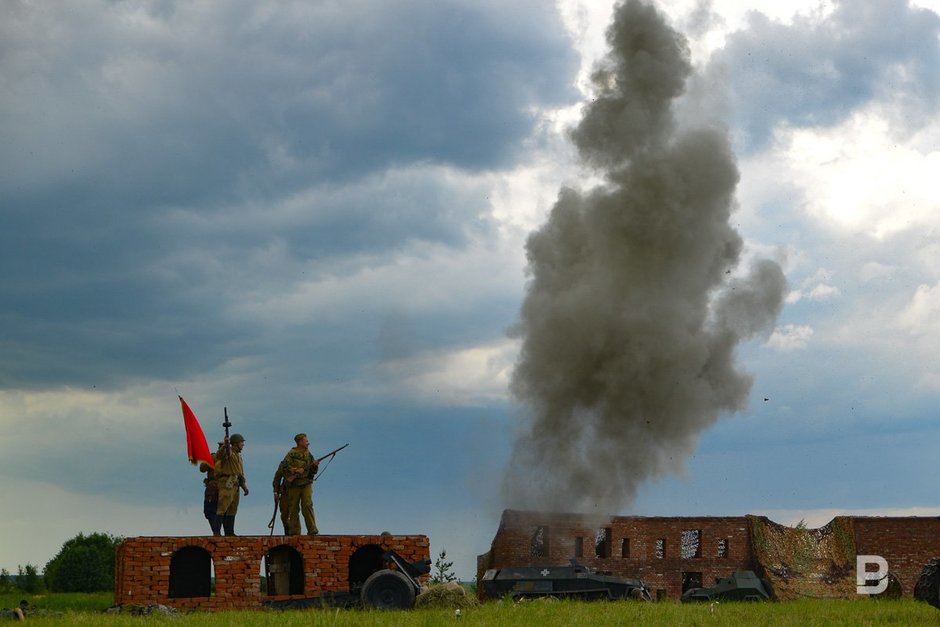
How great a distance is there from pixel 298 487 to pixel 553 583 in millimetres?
6636

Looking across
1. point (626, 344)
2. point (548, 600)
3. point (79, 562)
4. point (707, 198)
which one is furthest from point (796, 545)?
point (79, 562)

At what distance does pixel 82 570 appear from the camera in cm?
5303

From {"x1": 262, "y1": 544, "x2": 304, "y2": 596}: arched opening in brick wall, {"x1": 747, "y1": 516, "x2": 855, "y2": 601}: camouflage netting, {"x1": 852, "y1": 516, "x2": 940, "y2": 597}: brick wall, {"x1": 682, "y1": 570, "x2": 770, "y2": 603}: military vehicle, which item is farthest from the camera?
{"x1": 852, "y1": 516, "x2": 940, "y2": 597}: brick wall

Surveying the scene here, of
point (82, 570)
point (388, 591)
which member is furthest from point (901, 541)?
point (82, 570)

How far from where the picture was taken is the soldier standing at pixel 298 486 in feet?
66.2

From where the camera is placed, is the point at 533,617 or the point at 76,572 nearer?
the point at 533,617

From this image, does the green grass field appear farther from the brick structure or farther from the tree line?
the tree line

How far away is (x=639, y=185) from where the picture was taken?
33969mm

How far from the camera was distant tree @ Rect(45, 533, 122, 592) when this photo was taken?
5216cm

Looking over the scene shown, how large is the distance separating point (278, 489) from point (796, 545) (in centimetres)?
1752

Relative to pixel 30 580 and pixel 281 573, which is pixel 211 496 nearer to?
pixel 281 573

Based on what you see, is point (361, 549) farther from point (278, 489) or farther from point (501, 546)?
point (501, 546)

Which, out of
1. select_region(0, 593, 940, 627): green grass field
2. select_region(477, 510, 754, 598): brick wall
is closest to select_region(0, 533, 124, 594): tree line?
select_region(477, 510, 754, 598): brick wall

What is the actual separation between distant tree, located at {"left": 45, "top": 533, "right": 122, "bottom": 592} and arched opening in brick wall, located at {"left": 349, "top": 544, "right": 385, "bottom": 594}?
34.6 metres
